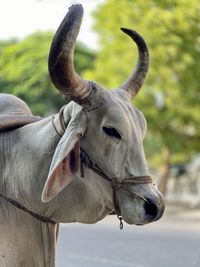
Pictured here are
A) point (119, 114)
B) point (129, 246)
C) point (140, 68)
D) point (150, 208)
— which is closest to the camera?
point (150, 208)

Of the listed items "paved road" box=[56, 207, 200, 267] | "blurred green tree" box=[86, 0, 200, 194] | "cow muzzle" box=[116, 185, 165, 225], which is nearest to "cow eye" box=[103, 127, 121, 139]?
"cow muzzle" box=[116, 185, 165, 225]

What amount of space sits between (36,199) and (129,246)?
9.98 m

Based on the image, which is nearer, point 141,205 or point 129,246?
point 141,205

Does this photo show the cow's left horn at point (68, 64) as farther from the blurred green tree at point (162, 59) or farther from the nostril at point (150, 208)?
the blurred green tree at point (162, 59)

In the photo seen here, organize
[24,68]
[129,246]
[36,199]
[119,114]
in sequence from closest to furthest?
[119,114] < [36,199] < [129,246] < [24,68]

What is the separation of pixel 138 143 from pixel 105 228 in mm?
14044

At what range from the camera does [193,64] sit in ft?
75.4

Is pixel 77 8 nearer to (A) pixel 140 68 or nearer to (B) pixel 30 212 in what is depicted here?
(A) pixel 140 68

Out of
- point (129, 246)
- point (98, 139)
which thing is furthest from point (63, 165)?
point (129, 246)

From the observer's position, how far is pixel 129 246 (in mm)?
13609

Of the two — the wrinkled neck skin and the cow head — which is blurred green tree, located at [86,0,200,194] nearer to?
the wrinkled neck skin

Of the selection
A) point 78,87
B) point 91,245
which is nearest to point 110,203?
point 78,87

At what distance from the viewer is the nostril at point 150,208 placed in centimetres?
350

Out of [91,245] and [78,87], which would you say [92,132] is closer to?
[78,87]
